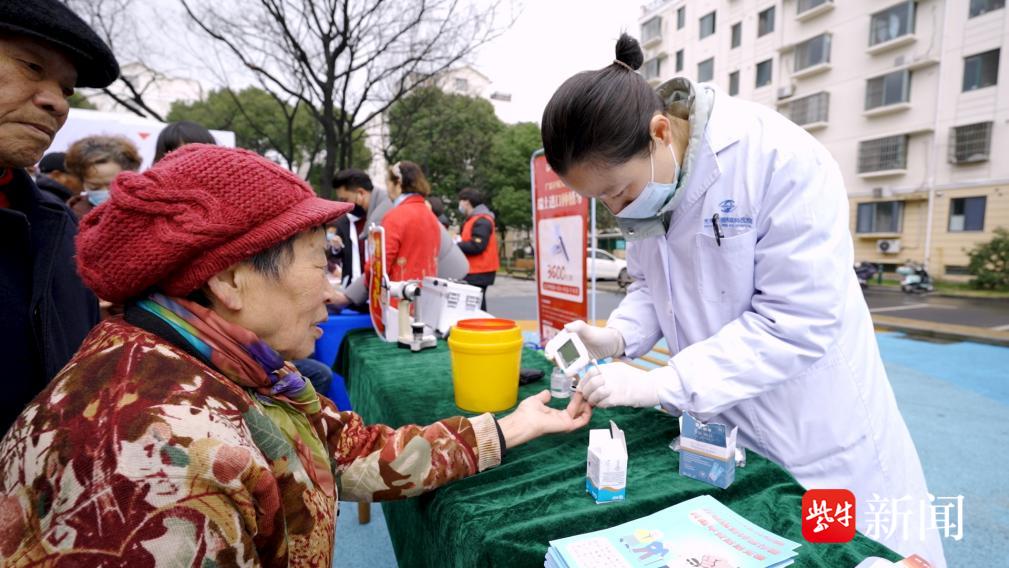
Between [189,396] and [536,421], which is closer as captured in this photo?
[189,396]

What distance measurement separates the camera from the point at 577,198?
9.21 ft

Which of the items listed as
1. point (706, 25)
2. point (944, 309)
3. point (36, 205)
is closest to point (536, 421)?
point (36, 205)

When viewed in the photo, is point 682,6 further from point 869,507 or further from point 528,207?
point 869,507

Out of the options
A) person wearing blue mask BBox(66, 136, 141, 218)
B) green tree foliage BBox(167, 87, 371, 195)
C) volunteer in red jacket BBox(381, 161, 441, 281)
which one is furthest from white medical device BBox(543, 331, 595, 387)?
green tree foliage BBox(167, 87, 371, 195)

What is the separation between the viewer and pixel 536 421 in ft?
4.38

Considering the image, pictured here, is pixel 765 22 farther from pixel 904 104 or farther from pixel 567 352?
pixel 567 352

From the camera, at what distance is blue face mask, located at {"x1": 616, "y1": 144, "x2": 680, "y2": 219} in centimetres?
130

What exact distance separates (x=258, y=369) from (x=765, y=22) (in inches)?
1038

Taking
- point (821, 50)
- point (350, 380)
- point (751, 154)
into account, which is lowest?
point (350, 380)

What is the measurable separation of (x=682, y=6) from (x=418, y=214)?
2812 cm

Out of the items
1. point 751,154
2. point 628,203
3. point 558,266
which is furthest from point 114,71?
point 558,266

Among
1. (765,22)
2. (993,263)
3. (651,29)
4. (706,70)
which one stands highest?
(651,29)

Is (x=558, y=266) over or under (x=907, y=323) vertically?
over

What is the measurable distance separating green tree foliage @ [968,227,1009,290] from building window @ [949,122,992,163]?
2.39m
